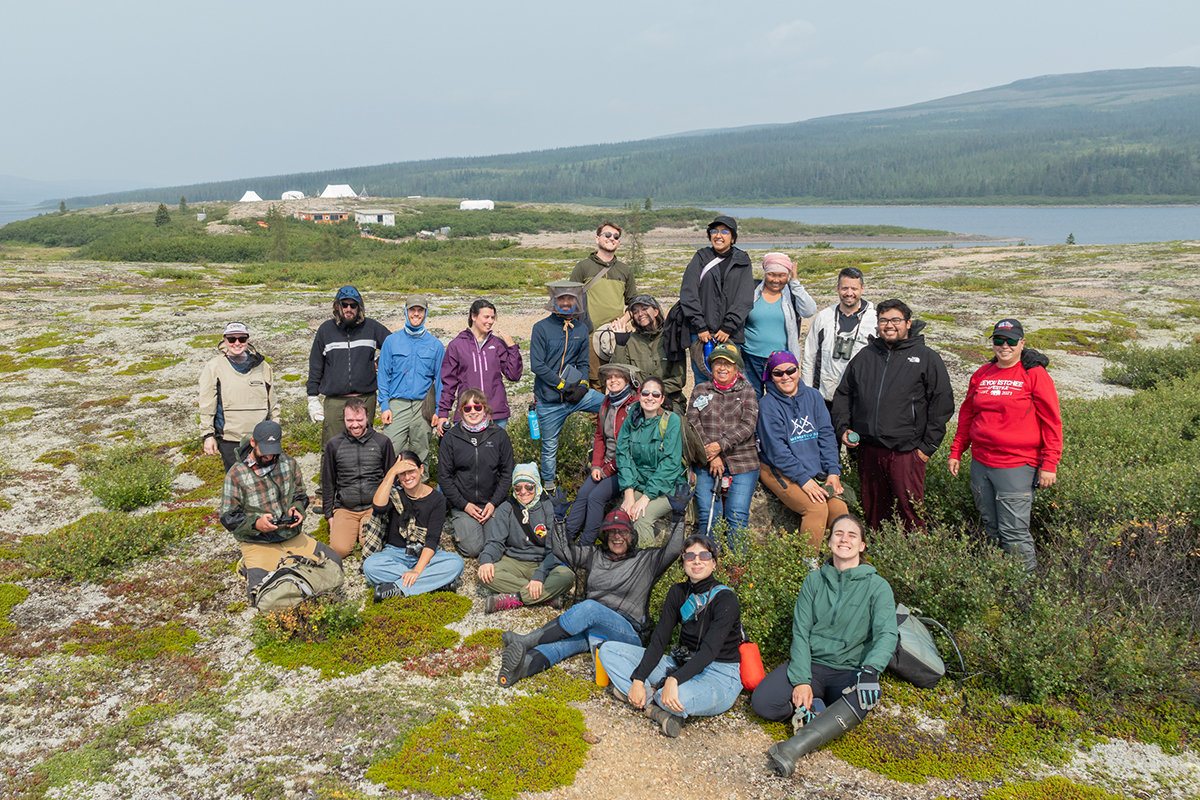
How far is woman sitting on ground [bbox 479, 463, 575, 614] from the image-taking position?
641cm

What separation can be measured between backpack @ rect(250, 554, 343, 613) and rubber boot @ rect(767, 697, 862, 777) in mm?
4069

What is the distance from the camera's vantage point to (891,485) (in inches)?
A: 260

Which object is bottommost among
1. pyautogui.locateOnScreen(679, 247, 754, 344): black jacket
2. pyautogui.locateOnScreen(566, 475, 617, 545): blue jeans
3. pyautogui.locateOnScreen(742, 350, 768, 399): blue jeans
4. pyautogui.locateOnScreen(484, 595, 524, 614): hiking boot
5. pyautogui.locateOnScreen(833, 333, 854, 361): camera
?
pyautogui.locateOnScreen(484, 595, 524, 614): hiking boot

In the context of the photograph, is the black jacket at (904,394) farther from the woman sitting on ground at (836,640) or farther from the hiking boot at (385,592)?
the hiking boot at (385,592)

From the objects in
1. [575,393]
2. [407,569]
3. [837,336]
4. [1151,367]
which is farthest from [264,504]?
[1151,367]

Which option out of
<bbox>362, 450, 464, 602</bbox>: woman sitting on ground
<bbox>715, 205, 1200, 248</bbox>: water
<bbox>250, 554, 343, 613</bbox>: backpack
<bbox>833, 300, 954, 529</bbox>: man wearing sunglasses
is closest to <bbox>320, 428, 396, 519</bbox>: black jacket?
<bbox>362, 450, 464, 602</bbox>: woman sitting on ground

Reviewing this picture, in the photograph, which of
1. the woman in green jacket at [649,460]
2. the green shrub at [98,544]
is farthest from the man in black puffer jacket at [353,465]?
the woman in green jacket at [649,460]

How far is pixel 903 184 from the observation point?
181 m

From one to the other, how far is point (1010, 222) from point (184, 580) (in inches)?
4945

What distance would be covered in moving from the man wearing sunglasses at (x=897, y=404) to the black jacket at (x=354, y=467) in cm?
467

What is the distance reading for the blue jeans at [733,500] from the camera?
6.71 m

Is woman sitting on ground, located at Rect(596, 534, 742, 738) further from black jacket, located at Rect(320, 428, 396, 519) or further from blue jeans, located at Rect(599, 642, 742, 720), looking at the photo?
black jacket, located at Rect(320, 428, 396, 519)

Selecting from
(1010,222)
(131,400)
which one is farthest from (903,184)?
(131,400)

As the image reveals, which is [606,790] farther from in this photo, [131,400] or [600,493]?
[131,400]
